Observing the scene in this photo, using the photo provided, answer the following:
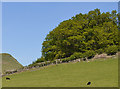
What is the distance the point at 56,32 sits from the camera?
224ft

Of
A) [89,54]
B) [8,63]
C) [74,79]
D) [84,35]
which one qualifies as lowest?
[74,79]

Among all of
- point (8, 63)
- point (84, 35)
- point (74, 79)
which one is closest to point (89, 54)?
point (84, 35)

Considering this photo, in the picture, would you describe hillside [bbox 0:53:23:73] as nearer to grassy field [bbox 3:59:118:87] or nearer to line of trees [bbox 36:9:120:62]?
line of trees [bbox 36:9:120:62]

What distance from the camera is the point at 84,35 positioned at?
66188mm

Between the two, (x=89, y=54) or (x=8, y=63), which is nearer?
(x=89, y=54)

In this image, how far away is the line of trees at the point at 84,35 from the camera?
6394cm

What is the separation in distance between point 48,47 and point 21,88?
51.4m

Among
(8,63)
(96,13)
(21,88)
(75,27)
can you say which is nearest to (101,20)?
(96,13)

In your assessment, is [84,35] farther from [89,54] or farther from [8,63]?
[8,63]

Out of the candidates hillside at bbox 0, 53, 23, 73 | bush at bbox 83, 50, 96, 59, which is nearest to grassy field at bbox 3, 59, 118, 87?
bush at bbox 83, 50, 96, 59

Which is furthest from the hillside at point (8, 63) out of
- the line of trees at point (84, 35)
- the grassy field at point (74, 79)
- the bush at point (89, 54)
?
the grassy field at point (74, 79)

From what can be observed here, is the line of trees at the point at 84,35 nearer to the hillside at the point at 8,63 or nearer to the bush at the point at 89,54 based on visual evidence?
the bush at the point at 89,54

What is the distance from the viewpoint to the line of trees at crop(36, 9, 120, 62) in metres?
63.9

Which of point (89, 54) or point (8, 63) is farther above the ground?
point (89, 54)
